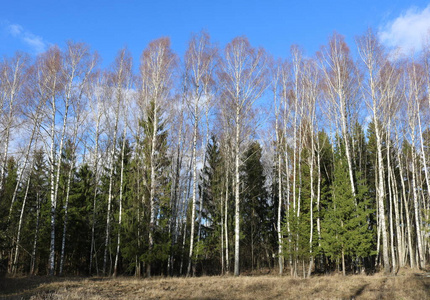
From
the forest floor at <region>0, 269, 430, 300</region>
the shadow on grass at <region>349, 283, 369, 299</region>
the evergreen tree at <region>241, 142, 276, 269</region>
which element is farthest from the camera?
the evergreen tree at <region>241, 142, 276, 269</region>

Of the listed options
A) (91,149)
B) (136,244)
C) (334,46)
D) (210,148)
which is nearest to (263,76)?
(334,46)

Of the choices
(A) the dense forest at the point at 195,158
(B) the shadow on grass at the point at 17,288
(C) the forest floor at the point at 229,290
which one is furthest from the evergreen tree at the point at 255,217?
Result: (B) the shadow on grass at the point at 17,288

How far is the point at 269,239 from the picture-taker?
2597 cm

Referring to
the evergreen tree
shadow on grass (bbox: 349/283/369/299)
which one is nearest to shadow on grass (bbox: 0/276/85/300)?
shadow on grass (bbox: 349/283/369/299)

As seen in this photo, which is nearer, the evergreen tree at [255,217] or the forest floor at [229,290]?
the forest floor at [229,290]

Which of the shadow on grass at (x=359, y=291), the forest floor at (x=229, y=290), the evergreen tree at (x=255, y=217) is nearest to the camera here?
the forest floor at (x=229, y=290)

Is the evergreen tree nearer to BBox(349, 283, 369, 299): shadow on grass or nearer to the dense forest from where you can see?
the dense forest

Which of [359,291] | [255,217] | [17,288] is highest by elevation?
[255,217]

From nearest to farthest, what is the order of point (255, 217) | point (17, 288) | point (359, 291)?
point (359, 291)
point (17, 288)
point (255, 217)

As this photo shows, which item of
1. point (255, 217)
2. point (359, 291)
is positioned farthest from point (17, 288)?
point (255, 217)

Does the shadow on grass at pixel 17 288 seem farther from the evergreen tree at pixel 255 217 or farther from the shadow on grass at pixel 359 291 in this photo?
the evergreen tree at pixel 255 217

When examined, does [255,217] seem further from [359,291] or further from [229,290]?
[359,291]

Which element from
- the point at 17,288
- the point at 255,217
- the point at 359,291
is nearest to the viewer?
the point at 359,291

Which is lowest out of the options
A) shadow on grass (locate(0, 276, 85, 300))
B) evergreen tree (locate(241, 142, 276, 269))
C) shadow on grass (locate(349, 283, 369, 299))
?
shadow on grass (locate(0, 276, 85, 300))
